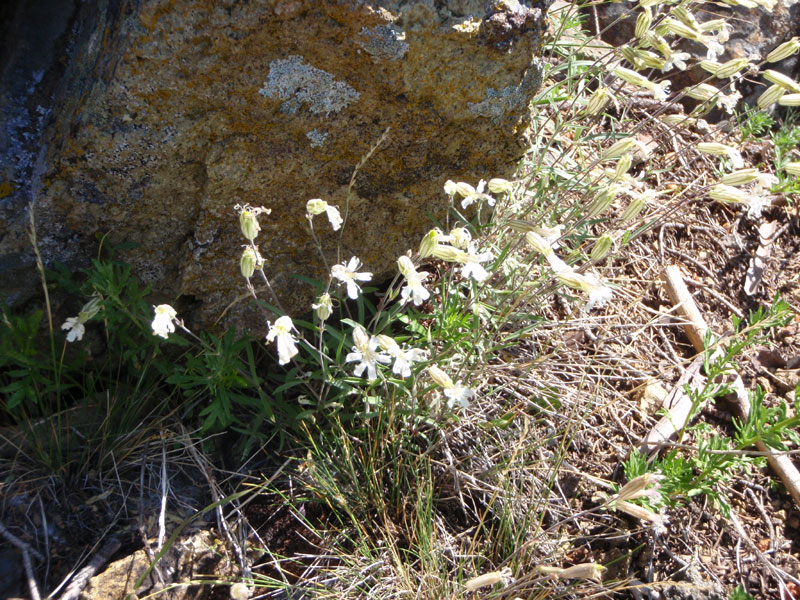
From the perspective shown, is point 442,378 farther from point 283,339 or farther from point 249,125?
point 249,125

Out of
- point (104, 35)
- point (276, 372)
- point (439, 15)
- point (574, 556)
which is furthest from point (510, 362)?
point (104, 35)

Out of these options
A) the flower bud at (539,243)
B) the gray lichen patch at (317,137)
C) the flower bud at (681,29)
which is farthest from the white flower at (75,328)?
the flower bud at (681,29)

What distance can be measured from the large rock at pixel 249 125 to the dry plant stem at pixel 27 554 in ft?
2.66

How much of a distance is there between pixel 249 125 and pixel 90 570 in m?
1.49

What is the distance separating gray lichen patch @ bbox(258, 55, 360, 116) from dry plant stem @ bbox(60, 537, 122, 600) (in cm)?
153

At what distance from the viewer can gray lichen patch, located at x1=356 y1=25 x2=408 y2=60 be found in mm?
1903

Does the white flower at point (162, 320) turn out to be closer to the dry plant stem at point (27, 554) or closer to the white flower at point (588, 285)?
the dry plant stem at point (27, 554)

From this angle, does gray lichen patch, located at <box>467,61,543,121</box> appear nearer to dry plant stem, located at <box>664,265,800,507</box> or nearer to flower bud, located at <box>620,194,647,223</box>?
flower bud, located at <box>620,194,647,223</box>

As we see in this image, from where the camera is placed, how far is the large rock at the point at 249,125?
1.86 meters

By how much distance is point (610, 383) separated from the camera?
2.73 m

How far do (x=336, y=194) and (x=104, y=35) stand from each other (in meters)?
0.86

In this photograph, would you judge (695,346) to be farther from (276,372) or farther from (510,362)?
(276,372)

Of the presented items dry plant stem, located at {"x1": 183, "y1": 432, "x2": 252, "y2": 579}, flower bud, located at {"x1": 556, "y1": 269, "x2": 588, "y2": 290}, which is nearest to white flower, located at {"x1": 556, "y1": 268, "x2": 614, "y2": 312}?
flower bud, located at {"x1": 556, "y1": 269, "x2": 588, "y2": 290}

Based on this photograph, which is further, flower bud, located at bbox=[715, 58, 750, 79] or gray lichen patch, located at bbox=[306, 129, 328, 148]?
flower bud, located at bbox=[715, 58, 750, 79]
